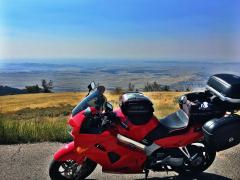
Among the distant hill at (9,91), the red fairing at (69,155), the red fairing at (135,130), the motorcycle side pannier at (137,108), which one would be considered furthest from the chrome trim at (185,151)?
the distant hill at (9,91)

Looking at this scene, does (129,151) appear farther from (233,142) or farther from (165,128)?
(233,142)

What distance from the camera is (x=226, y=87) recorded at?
531 cm

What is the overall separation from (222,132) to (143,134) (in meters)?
1.00

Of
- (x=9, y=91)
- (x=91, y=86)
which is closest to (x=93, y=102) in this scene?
(x=91, y=86)

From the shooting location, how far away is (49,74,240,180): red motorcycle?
5191 millimetres

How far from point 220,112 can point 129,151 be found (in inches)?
51.9

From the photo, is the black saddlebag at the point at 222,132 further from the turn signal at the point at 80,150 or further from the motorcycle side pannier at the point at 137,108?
the turn signal at the point at 80,150

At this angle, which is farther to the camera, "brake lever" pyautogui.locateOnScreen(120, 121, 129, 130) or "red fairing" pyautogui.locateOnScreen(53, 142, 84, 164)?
"red fairing" pyautogui.locateOnScreen(53, 142, 84, 164)

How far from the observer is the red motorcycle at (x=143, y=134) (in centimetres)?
519

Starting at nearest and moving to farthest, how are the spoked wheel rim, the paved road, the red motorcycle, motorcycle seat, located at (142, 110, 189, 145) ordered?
the red motorcycle < motorcycle seat, located at (142, 110, 189, 145) < the spoked wheel rim < the paved road

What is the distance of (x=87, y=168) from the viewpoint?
553 centimetres

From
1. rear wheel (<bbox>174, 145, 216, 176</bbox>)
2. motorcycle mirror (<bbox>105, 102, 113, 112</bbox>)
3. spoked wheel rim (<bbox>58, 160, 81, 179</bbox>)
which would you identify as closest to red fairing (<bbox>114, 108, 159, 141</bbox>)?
motorcycle mirror (<bbox>105, 102, 113, 112</bbox>)

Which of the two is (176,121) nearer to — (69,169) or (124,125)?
(124,125)

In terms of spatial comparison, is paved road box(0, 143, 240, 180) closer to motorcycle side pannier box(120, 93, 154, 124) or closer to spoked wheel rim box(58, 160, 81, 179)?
spoked wheel rim box(58, 160, 81, 179)
